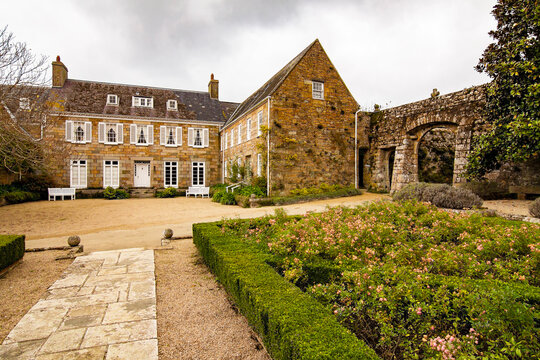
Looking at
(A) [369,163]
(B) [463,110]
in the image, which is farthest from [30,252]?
(A) [369,163]

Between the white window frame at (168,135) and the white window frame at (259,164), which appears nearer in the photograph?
the white window frame at (259,164)

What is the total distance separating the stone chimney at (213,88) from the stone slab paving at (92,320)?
22898 millimetres

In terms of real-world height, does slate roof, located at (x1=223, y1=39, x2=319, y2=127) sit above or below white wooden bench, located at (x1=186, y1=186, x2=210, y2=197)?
above

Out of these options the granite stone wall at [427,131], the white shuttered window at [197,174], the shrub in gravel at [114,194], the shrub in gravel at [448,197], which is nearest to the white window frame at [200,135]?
the white shuttered window at [197,174]

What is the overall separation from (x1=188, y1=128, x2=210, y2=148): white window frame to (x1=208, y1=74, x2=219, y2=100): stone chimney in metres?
4.23

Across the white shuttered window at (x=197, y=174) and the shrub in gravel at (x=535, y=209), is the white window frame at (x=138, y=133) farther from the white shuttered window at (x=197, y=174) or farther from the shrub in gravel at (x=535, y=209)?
the shrub in gravel at (x=535, y=209)

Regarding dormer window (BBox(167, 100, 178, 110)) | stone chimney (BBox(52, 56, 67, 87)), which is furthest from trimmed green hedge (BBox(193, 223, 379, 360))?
stone chimney (BBox(52, 56, 67, 87))

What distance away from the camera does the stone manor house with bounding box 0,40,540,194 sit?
14.0 m

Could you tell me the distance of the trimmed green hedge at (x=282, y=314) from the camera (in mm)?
2035

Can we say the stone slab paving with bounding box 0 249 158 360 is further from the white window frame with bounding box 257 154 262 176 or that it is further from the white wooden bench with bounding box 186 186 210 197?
the white wooden bench with bounding box 186 186 210 197

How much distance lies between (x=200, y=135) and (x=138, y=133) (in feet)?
14.8

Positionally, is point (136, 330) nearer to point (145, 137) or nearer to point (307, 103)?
point (307, 103)

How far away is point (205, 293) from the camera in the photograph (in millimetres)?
4250

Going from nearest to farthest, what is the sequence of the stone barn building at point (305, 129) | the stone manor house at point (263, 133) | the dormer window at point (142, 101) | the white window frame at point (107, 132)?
the stone manor house at point (263, 133) → the stone barn building at point (305, 129) → the white window frame at point (107, 132) → the dormer window at point (142, 101)
